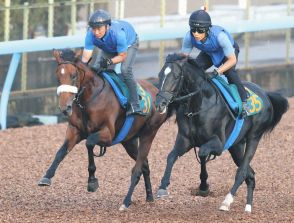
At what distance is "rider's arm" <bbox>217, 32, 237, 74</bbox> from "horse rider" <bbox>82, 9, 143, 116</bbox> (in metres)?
0.93

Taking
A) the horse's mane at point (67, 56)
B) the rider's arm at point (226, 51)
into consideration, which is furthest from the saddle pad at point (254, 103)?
the horse's mane at point (67, 56)

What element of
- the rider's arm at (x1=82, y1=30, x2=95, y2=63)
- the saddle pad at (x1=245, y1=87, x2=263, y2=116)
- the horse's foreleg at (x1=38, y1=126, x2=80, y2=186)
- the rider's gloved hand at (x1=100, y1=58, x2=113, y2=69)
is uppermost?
the rider's arm at (x1=82, y1=30, x2=95, y2=63)

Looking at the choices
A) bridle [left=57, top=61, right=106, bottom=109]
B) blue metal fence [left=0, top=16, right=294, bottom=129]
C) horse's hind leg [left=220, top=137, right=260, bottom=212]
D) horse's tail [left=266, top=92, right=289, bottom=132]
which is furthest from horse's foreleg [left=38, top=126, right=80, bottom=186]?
blue metal fence [left=0, top=16, right=294, bottom=129]

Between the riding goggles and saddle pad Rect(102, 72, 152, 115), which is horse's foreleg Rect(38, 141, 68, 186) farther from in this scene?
the riding goggles

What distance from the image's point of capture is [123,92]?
11227mm

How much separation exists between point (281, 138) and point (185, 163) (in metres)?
2.30

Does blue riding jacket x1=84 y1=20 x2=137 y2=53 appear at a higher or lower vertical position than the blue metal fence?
higher

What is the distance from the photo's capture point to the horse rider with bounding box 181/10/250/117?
35.0 ft

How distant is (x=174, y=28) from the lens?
1845 cm

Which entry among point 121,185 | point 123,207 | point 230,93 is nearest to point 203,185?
point 123,207

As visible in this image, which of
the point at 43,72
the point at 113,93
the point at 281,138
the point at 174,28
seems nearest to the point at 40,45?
the point at 43,72

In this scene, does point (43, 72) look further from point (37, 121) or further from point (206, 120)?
point (206, 120)

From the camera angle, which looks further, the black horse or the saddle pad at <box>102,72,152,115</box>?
the saddle pad at <box>102,72,152,115</box>

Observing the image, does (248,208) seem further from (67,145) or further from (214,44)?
Answer: (67,145)
